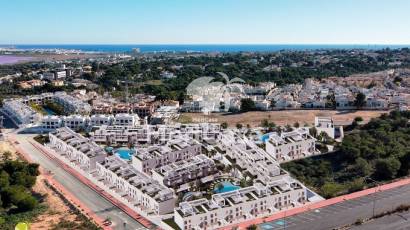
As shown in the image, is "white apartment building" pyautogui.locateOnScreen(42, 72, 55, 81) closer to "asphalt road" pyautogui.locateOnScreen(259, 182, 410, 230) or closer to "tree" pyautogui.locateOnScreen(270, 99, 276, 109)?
"tree" pyautogui.locateOnScreen(270, 99, 276, 109)

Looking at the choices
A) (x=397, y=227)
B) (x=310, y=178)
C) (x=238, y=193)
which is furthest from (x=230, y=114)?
(x=397, y=227)

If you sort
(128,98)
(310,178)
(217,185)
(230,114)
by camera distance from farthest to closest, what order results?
(128,98)
(230,114)
(310,178)
(217,185)

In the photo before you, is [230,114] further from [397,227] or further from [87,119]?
[397,227]

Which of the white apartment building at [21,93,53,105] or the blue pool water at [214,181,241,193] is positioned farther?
the white apartment building at [21,93,53,105]

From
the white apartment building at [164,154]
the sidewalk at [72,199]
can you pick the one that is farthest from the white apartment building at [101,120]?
the white apartment building at [164,154]

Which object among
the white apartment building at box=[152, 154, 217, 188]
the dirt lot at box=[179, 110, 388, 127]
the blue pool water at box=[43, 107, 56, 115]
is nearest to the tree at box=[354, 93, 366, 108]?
the dirt lot at box=[179, 110, 388, 127]

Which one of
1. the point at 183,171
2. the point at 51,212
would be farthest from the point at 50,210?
the point at 183,171
